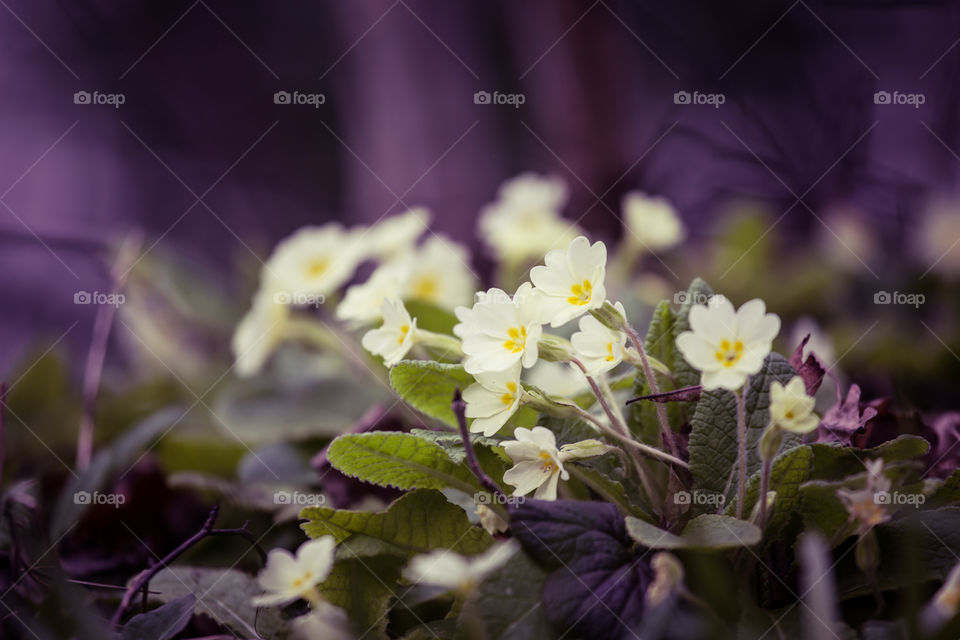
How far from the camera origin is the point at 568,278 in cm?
53

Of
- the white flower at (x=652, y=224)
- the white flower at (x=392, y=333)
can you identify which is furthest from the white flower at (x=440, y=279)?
the white flower at (x=392, y=333)

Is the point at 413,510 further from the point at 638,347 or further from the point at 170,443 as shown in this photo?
the point at 170,443

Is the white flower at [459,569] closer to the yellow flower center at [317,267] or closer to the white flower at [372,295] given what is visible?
the white flower at [372,295]

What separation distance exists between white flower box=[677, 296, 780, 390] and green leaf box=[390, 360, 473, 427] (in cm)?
19

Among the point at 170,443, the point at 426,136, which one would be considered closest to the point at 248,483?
the point at 170,443

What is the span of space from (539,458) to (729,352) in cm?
14

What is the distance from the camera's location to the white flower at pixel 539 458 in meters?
0.50

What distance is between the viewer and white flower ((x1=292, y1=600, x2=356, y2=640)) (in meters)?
0.45

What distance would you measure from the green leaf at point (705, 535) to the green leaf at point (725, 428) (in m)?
0.06

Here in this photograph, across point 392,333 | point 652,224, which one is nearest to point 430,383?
point 392,333
